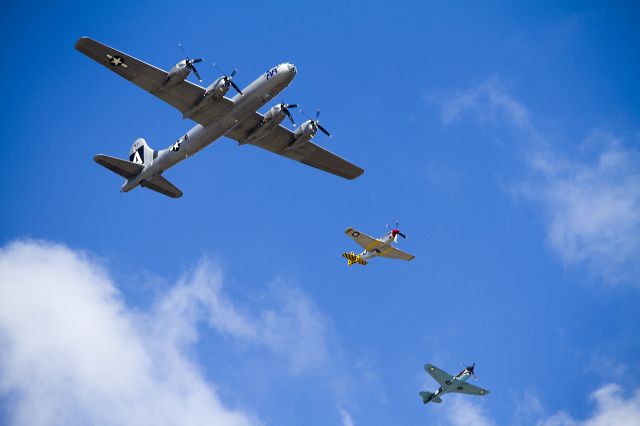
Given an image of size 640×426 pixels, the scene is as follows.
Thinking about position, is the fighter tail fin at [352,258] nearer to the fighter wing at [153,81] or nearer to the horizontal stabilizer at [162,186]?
the horizontal stabilizer at [162,186]

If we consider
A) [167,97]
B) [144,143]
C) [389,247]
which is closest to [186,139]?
[167,97]

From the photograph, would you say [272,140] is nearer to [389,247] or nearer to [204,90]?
[204,90]

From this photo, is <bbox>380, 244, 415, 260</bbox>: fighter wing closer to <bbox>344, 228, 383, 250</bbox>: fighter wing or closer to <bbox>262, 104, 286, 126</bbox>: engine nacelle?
<bbox>344, 228, 383, 250</bbox>: fighter wing

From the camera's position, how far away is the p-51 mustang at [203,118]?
47.1 metres

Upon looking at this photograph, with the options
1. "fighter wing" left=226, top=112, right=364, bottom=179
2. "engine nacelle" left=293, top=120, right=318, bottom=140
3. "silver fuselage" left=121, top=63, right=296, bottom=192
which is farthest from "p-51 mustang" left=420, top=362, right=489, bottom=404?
"silver fuselage" left=121, top=63, right=296, bottom=192

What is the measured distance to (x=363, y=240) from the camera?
63.6 meters

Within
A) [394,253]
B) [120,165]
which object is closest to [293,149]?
[120,165]

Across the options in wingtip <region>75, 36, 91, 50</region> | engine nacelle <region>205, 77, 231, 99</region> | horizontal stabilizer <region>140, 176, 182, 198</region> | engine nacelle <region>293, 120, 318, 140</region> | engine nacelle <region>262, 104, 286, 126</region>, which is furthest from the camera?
horizontal stabilizer <region>140, 176, 182, 198</region>

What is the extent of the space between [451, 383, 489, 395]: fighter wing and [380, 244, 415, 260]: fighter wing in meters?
13.3

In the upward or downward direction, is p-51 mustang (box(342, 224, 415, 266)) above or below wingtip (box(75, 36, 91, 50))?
above

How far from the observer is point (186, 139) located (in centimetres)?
5100

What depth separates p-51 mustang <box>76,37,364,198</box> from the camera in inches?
1853

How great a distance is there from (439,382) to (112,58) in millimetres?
40874

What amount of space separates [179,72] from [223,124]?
190 inches
